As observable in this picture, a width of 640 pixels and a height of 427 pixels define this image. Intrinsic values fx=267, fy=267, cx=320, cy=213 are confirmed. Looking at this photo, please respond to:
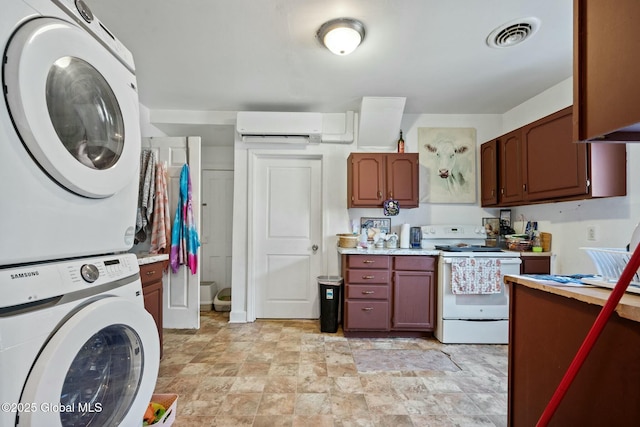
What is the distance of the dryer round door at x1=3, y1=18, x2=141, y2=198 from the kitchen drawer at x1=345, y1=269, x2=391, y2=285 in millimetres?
2067

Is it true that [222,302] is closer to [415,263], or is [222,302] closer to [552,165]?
[415,263]

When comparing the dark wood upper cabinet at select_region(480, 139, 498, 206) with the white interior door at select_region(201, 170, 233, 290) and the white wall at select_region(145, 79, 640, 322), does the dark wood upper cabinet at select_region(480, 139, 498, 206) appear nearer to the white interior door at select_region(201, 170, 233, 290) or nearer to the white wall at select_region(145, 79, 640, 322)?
the white wall at select_region(145, 79, 640, 322)

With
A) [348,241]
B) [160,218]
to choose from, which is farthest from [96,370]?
[348,241]

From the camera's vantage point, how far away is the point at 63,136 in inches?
33.7

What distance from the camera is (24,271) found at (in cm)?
72

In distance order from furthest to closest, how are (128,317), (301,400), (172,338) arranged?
(172,338) → (301,400) → (128,317)

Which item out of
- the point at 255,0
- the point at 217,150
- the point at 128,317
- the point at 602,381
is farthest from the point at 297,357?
the point at 217,150

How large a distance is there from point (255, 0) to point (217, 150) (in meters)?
2.58

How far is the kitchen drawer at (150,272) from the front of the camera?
1.92 metres

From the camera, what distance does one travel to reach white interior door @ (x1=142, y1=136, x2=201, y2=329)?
2.86m

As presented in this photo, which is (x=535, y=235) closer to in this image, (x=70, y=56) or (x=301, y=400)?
(x=301, y=400)

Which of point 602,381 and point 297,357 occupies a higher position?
point 602,381

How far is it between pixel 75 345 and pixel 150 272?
1372 mm

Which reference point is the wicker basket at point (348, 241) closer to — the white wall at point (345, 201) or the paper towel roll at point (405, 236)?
the white wall at point (345, 201)
